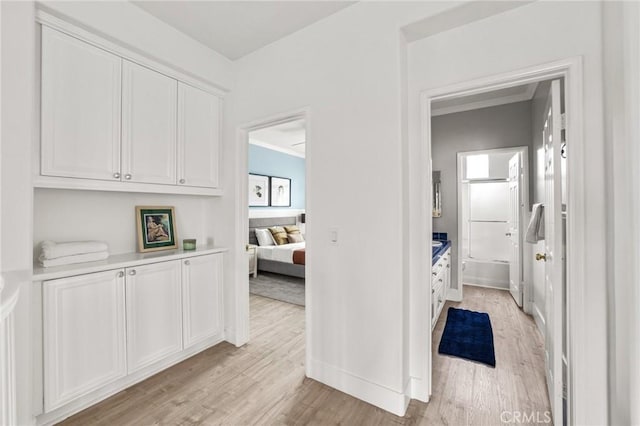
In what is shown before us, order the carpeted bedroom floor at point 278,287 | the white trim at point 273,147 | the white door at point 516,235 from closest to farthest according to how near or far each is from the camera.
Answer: the white door at point 516,235 → the carpeted bedroom floor at point 278,287 → the white trim at point 273,147

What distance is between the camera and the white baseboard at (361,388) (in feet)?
5.83

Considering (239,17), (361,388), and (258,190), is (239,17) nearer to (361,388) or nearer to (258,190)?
(361,388)

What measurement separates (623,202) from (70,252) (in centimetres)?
303

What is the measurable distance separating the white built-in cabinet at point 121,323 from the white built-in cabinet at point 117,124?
25.3 inches

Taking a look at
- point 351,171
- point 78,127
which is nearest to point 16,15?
point 78,127

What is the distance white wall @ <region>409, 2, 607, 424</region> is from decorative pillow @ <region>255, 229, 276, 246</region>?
4.42 m

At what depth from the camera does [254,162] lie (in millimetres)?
5766

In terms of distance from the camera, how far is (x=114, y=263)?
6.29ft

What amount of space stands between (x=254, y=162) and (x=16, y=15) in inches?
167

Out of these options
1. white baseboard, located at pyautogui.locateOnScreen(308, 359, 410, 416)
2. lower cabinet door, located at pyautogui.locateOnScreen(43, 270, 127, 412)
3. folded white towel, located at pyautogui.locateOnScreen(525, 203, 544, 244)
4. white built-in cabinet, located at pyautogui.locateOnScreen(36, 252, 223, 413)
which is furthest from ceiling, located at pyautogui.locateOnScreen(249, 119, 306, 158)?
white baseboard, located at pyautogui.locateOnScreen(308, 359, 410, 416)

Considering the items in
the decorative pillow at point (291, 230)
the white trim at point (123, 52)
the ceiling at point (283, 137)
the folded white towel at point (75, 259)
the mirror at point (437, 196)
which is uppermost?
the ceiling at point (283, 137)

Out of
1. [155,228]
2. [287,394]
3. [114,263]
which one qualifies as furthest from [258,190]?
[287,394]

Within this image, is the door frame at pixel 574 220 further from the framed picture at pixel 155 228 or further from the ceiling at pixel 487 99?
the framed picture at pixel 155 228

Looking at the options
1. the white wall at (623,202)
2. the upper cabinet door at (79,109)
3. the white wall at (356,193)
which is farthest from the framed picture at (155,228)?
the white wall at (623,202)
